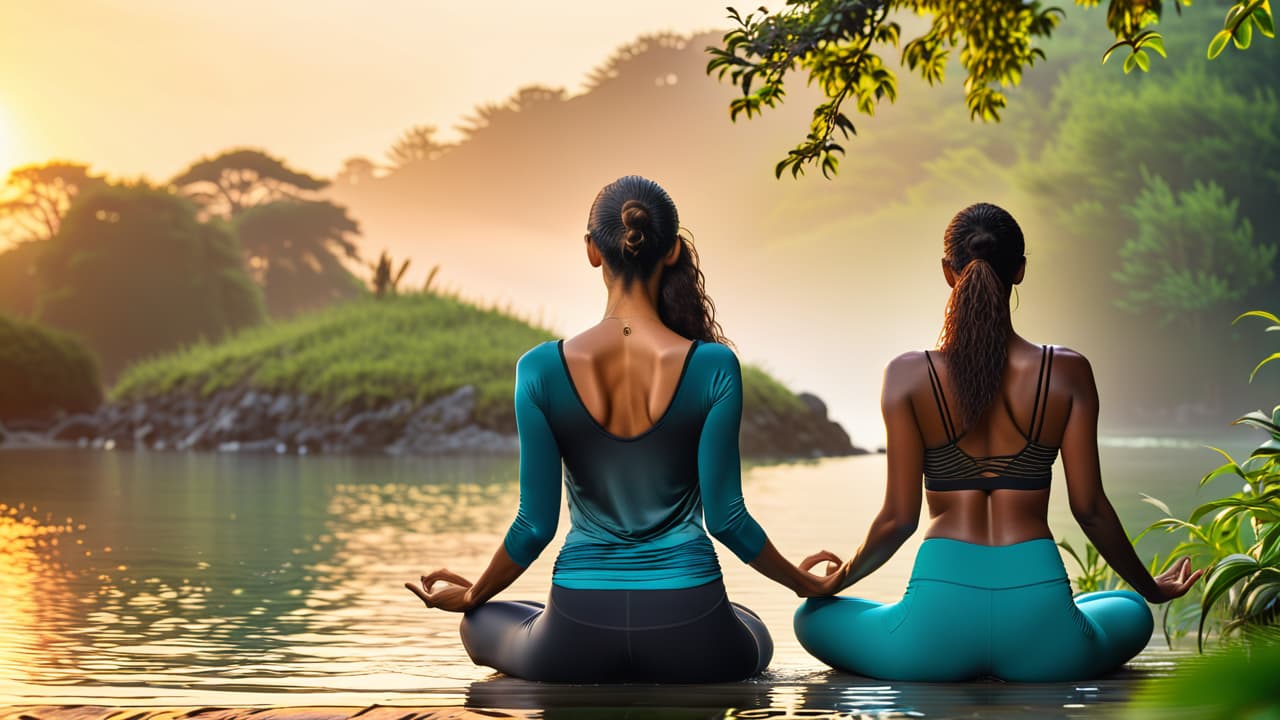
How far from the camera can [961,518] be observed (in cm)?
405

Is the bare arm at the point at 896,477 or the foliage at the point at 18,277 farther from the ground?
the foliage at the point at 18,277

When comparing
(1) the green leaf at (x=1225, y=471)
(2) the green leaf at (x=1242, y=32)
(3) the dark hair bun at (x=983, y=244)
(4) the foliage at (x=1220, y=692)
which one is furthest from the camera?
(1) the green leaf at (x=1225, y=471)

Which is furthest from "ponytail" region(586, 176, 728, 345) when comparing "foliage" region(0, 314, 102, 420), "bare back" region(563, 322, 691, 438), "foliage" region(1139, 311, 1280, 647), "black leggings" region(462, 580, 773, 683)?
"foliage" region(0, 314, 102, 420)

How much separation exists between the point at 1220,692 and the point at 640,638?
9.68 feet

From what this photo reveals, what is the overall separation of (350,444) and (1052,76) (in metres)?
45.2

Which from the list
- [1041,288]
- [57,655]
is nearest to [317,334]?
[1041,288]

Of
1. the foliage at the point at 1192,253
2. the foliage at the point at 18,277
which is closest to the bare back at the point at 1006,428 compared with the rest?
the foliage at the point at 1192,253

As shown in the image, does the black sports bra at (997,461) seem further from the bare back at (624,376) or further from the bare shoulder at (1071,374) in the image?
the bare back at (624,376)

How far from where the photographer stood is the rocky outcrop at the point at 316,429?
3178 centimetres

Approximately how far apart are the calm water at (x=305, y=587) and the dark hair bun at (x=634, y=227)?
1214 millimetres

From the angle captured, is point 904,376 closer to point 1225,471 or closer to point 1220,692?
point 1225,471

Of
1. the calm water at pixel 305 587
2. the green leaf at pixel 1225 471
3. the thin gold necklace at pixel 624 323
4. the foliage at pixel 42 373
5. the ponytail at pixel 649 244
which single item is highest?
the foliage at pixel 42 373

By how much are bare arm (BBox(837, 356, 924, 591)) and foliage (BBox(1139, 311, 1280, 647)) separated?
1122 millimetres

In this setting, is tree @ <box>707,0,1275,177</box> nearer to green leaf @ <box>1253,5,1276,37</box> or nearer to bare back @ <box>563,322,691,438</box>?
green leaf @ <box>1253,5,1276,37</box>
